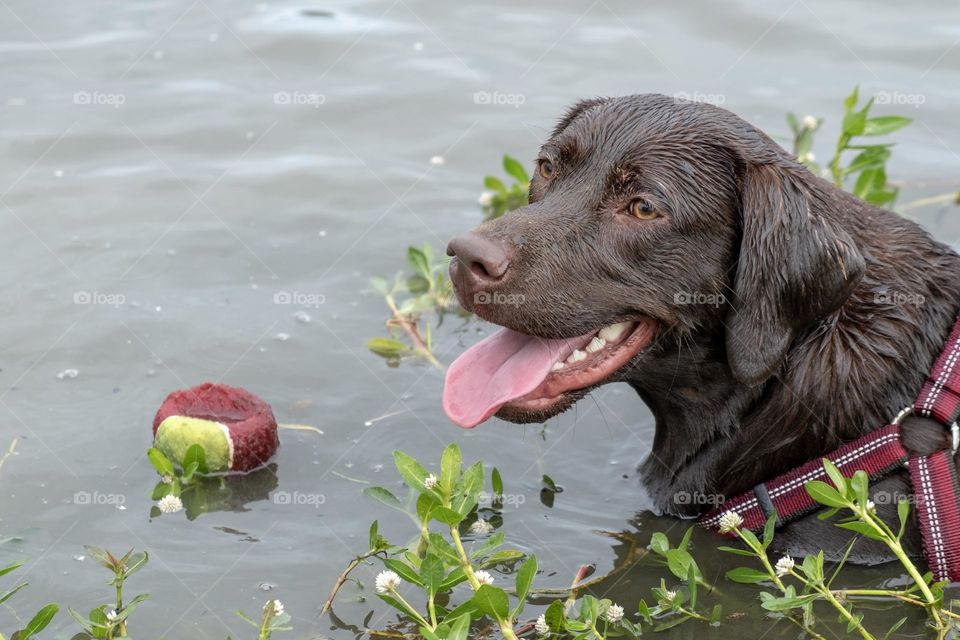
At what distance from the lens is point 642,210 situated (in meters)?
4.14

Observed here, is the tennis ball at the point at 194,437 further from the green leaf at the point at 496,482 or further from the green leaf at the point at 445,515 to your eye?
the green leaf at the point at 445,515

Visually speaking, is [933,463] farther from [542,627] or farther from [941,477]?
[542,627]

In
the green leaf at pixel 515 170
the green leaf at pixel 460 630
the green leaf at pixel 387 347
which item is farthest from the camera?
the green leaf at pixel 515 170

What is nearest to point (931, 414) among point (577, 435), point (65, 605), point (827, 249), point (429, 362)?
point (827, 249)

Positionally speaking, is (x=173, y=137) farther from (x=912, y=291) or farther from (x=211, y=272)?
(x=912, y=291)

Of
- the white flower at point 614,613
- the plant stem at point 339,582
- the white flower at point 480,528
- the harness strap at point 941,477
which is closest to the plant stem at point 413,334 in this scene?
the white flower at point 480,528

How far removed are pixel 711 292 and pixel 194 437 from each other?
202cm

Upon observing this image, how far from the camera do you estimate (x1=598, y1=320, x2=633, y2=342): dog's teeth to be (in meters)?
4.27

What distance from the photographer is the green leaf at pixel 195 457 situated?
15.0ft

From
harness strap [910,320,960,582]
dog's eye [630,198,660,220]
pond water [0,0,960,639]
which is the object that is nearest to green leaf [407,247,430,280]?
pond water [0,0,960,639]

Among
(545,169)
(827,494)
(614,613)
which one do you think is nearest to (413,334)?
(545,169)

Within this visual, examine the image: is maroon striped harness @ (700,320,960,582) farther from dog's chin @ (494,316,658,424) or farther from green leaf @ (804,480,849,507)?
dog's chin @ (494,316,658,424)

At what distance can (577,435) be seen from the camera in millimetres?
5297

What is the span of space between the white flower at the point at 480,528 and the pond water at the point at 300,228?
0.11 m
